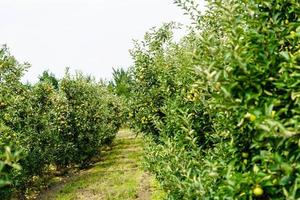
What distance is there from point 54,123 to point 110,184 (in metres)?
8.37

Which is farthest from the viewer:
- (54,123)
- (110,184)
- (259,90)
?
(54,123)

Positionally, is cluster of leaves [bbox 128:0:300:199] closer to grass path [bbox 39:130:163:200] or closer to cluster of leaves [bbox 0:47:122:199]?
grass path [bbox 39:130:163:200]

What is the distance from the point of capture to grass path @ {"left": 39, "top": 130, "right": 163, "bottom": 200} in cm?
2230

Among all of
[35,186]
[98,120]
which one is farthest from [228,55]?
[98,120]

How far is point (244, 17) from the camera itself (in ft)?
17.8

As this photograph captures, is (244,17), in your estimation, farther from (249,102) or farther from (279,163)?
(279,163)

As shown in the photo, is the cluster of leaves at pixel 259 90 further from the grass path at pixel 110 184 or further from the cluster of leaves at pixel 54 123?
the cluster of leaves at pixel 54 123

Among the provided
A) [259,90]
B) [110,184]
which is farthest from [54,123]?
[259,90]

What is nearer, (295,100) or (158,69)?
(295,100)

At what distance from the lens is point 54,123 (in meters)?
31.9

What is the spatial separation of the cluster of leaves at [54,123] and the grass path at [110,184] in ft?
4.95

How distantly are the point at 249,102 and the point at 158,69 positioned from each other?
12.9 metres

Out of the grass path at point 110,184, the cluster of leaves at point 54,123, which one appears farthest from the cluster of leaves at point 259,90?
the cluster of leaves at point 54,123

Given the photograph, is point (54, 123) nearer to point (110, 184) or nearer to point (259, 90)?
point (110, 184)
